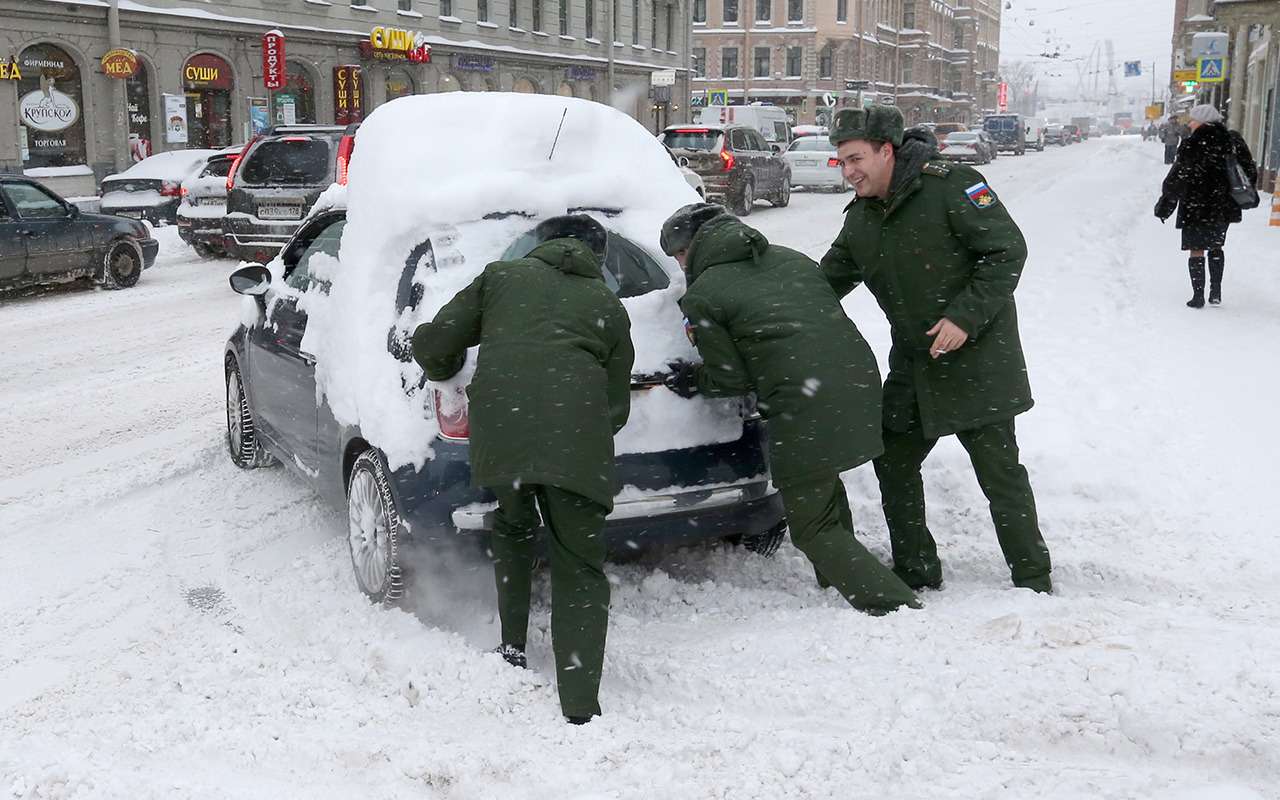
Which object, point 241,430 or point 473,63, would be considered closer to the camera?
point 241,430

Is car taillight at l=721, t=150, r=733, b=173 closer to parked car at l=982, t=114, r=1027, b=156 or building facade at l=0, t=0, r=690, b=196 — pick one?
building facade at l=0, t=0, r=690, b=196

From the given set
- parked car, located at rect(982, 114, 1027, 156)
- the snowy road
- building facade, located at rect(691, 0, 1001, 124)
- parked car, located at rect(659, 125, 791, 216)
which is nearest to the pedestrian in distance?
the snowy road

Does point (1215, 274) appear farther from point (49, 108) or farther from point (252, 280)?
point (49, 108)

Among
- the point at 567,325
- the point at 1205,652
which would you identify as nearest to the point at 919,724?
the point at 1205,652

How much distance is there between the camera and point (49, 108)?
2694 centimetres

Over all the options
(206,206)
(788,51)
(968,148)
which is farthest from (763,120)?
(788,51)

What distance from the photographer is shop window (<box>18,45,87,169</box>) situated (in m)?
26.6

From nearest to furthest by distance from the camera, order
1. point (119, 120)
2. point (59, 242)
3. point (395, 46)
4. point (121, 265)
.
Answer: point (59, 242)
point (121, 265)
point (119, 120)
point (395, 46)

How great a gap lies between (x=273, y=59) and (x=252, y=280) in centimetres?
2775

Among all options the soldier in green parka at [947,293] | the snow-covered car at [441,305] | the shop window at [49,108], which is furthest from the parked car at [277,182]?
the shop window at [49,108]

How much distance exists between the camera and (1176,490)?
572cm

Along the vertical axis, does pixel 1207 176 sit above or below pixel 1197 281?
above

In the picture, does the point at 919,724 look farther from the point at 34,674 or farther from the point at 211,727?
the point at 34,674

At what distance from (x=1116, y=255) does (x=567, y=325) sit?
12924 millimetres
